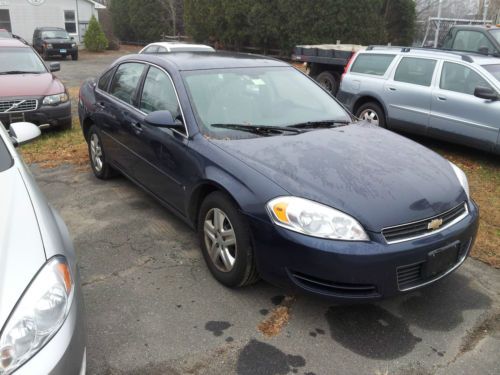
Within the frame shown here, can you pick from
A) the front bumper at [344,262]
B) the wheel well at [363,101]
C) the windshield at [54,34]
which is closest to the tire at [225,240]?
the front bumper at [344,262]

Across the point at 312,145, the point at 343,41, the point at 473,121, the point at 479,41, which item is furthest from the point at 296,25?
the point at 312,145

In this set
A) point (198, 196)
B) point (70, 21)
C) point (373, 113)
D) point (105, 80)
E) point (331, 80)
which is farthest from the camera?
point (70, 21)

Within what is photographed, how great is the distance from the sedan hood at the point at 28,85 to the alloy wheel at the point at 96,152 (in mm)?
2644

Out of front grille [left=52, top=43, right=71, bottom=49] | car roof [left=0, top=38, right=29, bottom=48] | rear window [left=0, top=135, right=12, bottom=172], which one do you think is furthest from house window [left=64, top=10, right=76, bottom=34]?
rear window [left=0, top=135, right=12, bottom=172]

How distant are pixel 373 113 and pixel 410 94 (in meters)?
0.78

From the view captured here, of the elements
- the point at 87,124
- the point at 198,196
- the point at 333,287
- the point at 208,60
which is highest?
the point at 208,60

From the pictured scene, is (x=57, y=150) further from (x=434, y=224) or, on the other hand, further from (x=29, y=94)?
(x=434, y=224)

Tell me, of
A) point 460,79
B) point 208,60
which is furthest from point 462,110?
point 208,60

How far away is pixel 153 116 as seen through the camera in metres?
3.66

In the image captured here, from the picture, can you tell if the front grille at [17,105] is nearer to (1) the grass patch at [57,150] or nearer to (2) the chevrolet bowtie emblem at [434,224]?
(1) the grass patch at [57,150]

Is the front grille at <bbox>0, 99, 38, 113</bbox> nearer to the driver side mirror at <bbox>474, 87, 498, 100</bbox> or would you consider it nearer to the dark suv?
the driver side mirror at <bbox>474, 87, 498, 100</bbox>

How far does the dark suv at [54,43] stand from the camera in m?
25.6

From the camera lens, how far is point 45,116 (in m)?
7.70

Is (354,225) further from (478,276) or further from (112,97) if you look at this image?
(112,97)
